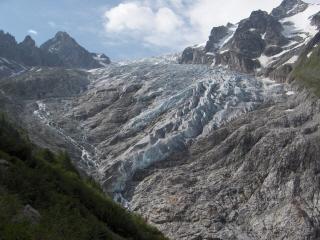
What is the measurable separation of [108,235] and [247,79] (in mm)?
128189

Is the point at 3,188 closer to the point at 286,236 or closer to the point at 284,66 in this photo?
the point at 286,236

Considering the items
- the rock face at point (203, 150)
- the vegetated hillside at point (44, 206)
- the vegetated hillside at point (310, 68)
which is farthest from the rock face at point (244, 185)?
the vegetated hillside at point (44, 206)

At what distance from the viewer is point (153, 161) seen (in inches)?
3863

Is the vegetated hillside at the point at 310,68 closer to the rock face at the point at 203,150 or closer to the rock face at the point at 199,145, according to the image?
the rock face at the point at 199,145

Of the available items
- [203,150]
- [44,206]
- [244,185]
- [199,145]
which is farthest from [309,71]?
[44,206]

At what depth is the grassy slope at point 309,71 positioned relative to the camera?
404 feet

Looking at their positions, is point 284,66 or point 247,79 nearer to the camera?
point 247,79

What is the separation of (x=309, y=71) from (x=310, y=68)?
4214 millimetres

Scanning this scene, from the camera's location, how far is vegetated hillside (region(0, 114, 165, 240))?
18.1 meters

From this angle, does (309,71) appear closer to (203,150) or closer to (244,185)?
(203,150)

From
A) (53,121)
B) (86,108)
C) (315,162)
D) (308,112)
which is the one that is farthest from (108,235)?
(86,108)

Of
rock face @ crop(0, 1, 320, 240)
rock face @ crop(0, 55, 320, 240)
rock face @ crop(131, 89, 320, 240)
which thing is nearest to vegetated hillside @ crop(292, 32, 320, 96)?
rock face @ crop(0, 1, 320, 240)

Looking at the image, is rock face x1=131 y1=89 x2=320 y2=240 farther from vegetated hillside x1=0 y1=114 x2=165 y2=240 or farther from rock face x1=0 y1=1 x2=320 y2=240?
vegetated hillside x1=0 y1=114 x2=165 y2=240

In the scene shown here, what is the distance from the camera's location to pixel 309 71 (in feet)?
478
